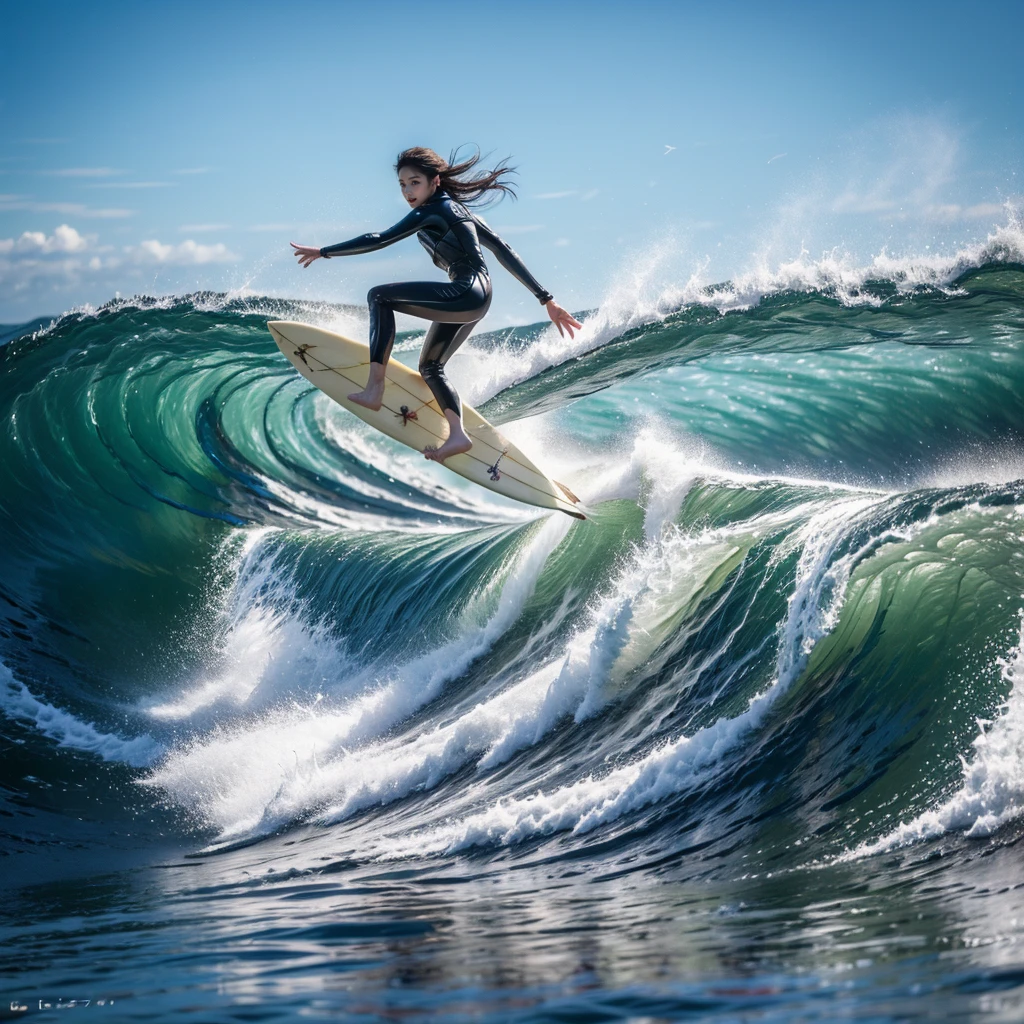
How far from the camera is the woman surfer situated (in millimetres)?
5777

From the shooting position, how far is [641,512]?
26.7 feet

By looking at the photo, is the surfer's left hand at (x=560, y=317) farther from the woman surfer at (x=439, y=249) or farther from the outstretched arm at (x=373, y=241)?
the outstretched arm at (x=373, y=241)

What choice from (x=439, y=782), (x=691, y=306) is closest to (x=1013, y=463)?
(x=691, y=306)

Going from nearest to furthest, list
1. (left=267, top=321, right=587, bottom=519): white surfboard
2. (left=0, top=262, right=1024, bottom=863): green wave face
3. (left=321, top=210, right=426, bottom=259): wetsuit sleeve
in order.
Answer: (left=0, top=262, right=1024, bottom=863): green wave face → (left=321, top=210, right=426, bottom=259): wetsuit sleeve → (left=267, top=321, right=587, bottom=519): white surfboard

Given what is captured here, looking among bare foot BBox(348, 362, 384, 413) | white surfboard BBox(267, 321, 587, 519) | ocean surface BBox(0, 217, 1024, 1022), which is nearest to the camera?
ocean surface BBox(0, 217, 1024, 1022)

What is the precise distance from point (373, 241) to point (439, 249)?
42 cm

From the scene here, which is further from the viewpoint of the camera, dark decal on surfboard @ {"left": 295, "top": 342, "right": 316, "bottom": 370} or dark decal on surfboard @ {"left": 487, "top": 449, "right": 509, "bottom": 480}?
dark decal on surfboard @ {"left": 295, "top": 342, "right": 316, "bottom": 370}

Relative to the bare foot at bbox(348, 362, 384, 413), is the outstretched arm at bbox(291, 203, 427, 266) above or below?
above

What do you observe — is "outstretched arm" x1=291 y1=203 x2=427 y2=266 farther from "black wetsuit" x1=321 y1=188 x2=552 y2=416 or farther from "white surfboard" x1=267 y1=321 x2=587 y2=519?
"white surfboard" x1=267 y1=321 x2=587 y2=519

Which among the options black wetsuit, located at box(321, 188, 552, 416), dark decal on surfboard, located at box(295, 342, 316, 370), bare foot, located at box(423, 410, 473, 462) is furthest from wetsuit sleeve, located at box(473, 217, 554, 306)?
dark decal on surfboard, located at box(295, 342, 316, 370)

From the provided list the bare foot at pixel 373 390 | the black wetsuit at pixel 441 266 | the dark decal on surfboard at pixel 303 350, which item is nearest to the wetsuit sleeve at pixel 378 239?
the black wetsuit at pixel 441 266

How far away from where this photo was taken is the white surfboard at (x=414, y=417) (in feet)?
22.7

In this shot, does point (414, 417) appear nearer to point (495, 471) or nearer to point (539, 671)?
point (495, 471)

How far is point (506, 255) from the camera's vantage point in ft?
19.8
